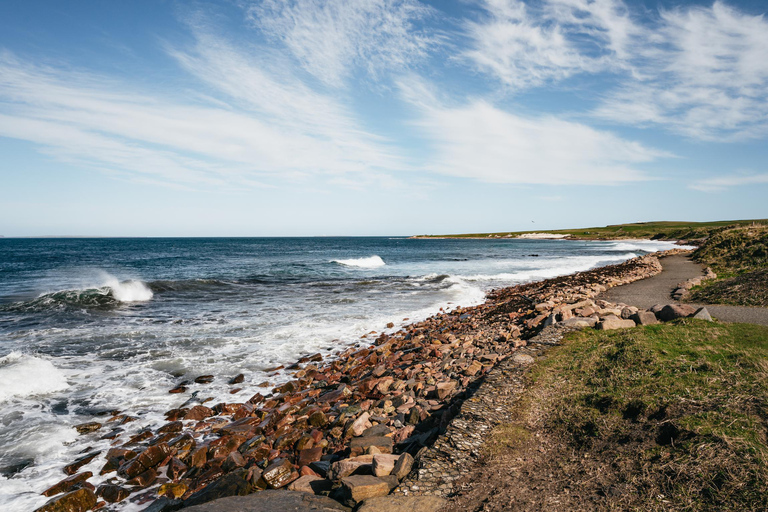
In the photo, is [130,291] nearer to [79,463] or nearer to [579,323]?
[79,463]

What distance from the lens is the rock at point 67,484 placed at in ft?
20.9

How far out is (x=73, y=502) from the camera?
19.8 feet

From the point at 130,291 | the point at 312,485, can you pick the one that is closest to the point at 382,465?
the point at 312,485

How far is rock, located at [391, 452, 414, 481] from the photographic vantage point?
4.94 m

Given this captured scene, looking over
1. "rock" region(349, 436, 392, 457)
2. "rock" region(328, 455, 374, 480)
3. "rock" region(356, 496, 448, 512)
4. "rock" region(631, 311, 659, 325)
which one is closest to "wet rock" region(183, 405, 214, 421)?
"rock" region(349, 436, 392, 457)

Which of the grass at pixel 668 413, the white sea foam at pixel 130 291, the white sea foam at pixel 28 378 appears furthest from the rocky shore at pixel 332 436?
the white sea foam at pixel 130 291

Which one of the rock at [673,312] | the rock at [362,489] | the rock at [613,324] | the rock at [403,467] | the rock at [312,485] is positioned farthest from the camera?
the rock at [673,312]

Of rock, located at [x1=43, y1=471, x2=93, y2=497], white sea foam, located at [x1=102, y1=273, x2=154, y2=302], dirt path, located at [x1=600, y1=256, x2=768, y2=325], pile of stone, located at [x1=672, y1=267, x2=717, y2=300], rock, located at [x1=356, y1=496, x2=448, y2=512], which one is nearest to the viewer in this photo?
rock, located at [x1=356, y1=496, x2=448, y2=512]

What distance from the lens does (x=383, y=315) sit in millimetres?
20344

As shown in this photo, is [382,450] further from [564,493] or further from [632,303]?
[632,303]

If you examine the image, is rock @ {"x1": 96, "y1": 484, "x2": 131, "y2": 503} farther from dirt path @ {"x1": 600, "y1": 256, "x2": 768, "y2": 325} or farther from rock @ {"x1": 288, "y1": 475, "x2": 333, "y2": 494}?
dirt path @ {"x1": 600, "y1": 256, "x2": 768, "y2": 325}

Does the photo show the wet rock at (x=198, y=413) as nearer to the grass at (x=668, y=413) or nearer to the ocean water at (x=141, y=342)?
the ocean water at (x=141, y=342)

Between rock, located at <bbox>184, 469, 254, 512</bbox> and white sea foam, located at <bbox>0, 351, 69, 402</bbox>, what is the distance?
767cm

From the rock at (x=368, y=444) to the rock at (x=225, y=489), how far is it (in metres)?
1.66
